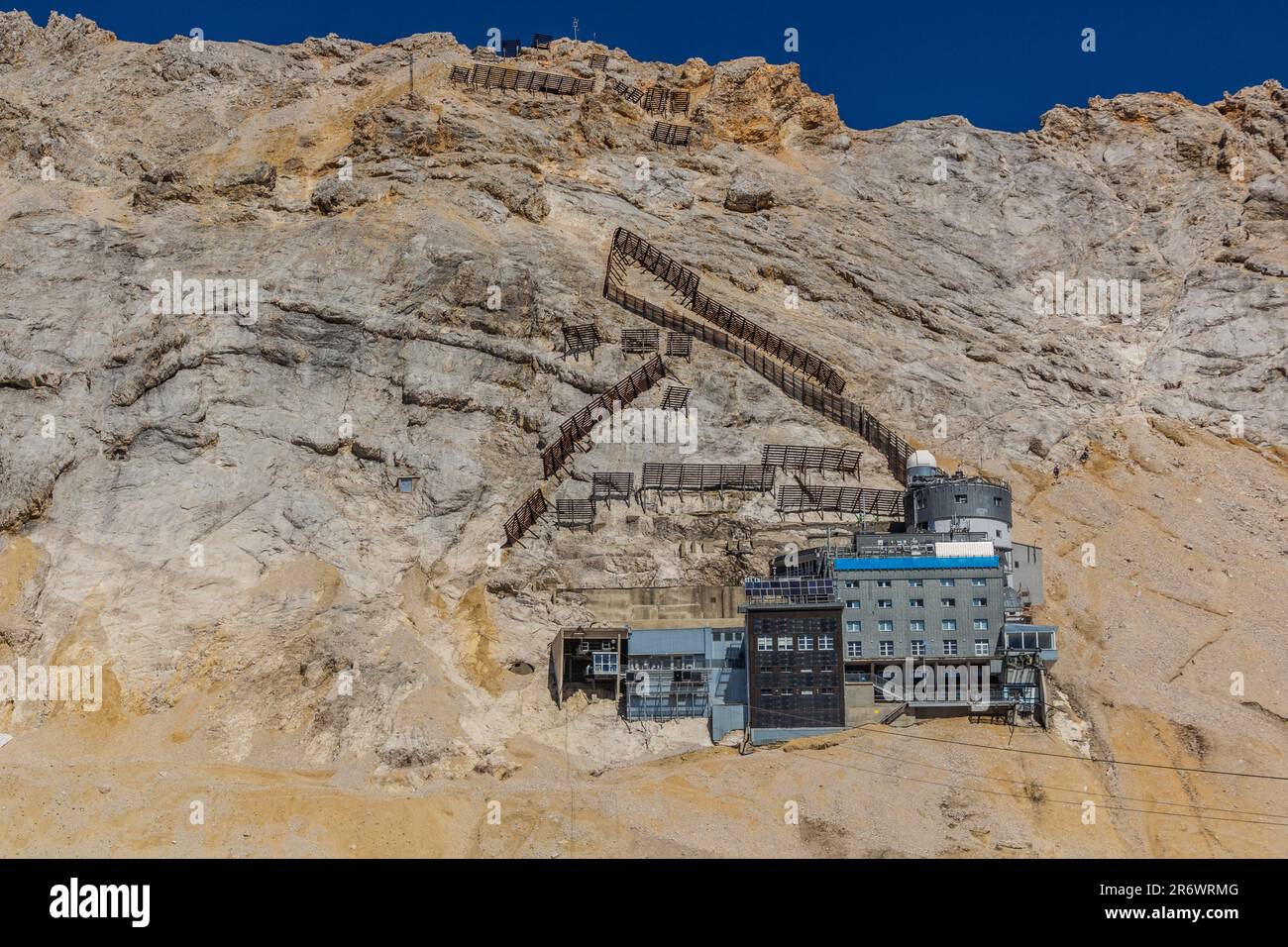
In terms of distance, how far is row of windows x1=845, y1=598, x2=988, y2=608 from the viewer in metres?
59.1

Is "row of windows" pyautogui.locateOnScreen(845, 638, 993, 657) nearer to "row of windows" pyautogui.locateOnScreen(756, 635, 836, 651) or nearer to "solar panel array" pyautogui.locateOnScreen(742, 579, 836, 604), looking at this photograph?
"row of windows" pyautogui.locateOnScreen(756, 635, 836, 651)

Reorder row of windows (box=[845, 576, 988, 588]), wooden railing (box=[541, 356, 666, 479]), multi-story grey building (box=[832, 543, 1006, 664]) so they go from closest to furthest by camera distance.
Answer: multi-story grey building (box=[832, 543, 1006, 664]) < row of windows (box=[845, 576, 988, 588]) < wooden railing (box=[541, 356, 666, 479])

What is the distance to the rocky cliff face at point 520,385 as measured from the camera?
55062 mm

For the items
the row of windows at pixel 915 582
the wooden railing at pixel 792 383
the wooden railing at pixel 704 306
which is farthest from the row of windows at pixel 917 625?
the wooden railing at pixel 704 306

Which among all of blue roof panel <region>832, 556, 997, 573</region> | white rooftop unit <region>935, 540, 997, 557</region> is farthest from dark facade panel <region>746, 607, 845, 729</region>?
white rooftop unit <region>935, 540, 997, 557</region>

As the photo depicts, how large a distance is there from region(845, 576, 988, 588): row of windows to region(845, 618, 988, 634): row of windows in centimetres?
168

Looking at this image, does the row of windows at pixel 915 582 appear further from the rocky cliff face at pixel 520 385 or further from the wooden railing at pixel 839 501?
the wooden railing at pixel 839 501

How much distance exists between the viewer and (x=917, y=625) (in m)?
58.9

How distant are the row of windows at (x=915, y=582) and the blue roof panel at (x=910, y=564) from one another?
525mm

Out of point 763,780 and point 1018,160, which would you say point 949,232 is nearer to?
point 1018,160

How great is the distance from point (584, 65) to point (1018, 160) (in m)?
37.0

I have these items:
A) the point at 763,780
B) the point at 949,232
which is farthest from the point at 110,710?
the point at 949,232

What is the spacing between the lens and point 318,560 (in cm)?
6147

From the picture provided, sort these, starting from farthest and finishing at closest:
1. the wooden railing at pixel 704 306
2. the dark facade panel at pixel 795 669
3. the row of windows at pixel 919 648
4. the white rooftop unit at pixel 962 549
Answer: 1. the wooden railing at pixel 704 306
2. the white rooftop unit at pixel 962 549
3. the row of windows at pixel 919 648
4. the dark facade panel at pixel 795 669
